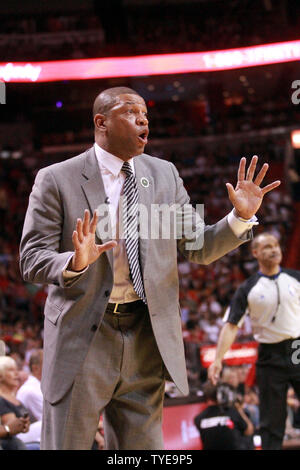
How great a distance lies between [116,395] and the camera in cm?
264

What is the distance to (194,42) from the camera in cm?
1811

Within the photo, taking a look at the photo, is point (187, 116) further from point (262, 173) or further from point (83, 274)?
point (83, 274)

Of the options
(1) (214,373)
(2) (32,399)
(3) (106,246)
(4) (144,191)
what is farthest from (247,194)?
(2) (32,399)

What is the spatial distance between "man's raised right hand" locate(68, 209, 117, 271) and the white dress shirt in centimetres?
24

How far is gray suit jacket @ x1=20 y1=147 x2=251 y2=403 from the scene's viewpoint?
2.52 metres

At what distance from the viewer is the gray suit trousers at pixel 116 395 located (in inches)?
98.7

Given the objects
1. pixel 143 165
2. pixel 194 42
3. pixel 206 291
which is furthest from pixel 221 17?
pixel 143 165

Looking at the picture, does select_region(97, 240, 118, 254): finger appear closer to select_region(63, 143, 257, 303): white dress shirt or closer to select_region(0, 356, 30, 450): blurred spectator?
select_region(63, 143, 257, 303): white dress shirt

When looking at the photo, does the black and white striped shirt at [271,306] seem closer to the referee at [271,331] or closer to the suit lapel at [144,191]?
the referee at [271,331]

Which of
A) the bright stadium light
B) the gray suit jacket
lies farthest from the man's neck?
the bright stadium light

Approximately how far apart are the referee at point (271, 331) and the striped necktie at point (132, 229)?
110 inches
